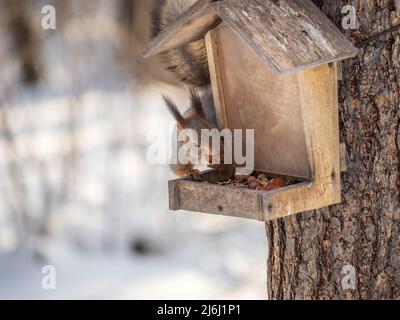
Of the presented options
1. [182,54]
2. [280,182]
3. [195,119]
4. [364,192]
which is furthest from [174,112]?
[364,192]

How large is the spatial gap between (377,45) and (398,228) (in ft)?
1.51

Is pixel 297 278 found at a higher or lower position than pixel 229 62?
lower

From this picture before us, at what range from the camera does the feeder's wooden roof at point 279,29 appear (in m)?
1.76

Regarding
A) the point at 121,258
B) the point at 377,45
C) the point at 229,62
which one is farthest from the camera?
the point at 121,258

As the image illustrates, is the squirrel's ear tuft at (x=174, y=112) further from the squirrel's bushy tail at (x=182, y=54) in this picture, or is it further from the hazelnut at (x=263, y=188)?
the hazelnut at (x=263, y=188)

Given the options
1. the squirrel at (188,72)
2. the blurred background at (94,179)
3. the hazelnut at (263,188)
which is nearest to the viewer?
the hazelnut at (263,188)

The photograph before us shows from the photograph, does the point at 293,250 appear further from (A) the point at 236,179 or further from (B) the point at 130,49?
(B) the point at 130,49

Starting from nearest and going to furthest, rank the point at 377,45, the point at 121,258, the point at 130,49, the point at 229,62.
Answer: the point at 377,45 < the point at 229,62 < the point at 130,49 < the point at 121,258

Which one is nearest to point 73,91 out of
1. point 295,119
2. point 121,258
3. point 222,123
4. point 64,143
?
point 64,143

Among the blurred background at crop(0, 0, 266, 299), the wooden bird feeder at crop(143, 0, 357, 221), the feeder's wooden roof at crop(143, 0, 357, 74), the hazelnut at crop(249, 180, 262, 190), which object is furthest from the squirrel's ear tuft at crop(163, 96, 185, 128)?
the blurred background at crop(0, 0, 266, 299)

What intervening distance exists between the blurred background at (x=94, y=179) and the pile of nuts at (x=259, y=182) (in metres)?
1.91

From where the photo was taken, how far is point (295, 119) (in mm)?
1938

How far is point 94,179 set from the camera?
15.8ft

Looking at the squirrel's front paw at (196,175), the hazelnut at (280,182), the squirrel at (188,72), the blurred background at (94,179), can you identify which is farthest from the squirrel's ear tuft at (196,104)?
the blurred background at (94,179)
